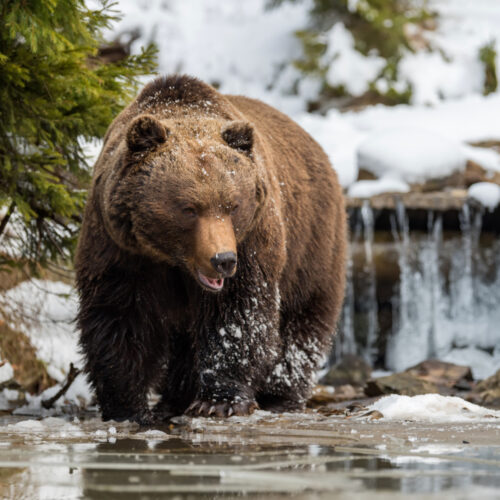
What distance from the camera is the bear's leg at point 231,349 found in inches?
195

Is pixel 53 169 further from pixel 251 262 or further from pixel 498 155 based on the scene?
pixel 498 155

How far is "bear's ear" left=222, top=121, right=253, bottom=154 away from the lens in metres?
4.73

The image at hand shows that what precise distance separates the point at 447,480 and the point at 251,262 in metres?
2.55

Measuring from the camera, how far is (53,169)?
22.1 ft

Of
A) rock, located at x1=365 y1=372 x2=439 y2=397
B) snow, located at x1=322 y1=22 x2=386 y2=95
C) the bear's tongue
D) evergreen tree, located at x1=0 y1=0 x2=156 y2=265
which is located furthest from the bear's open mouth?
snow, located at x1=322 y1=22 x2=386 y2=95

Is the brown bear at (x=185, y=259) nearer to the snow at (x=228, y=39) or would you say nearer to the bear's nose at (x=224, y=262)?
the bear's nose at (x=224, y=262)

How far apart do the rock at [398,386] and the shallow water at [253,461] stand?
2487mm

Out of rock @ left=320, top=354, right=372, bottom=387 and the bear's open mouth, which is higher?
the bear's open mouth

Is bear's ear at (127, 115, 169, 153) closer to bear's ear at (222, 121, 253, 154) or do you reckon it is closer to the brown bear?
the brown bear

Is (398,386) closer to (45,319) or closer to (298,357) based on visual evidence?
(298,357)

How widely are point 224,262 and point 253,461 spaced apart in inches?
54.6

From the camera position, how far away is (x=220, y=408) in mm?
4922

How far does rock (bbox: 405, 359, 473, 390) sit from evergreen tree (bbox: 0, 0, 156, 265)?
437 centimetres

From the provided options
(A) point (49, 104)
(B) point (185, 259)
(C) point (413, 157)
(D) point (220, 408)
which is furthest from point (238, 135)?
(C) point (413, 157)
